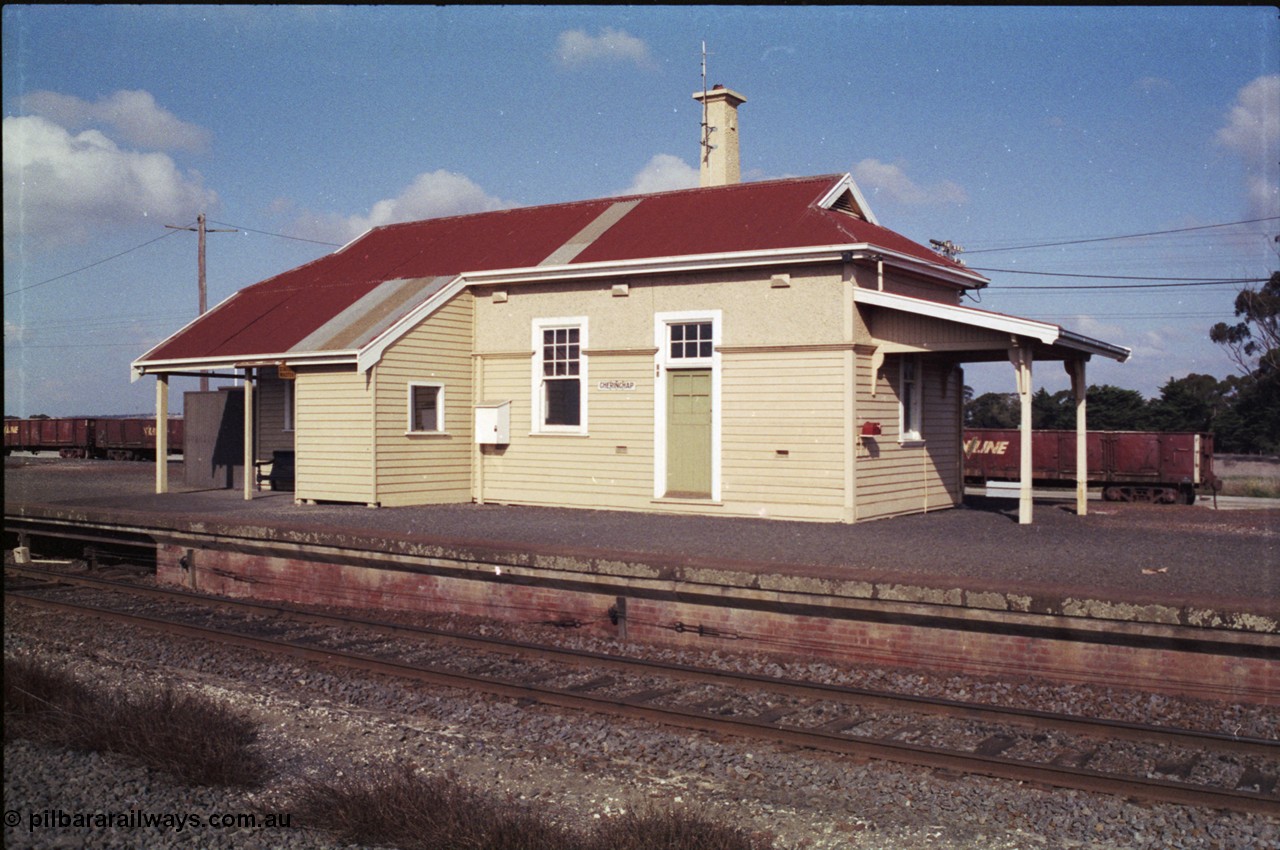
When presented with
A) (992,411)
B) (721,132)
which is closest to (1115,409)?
(992,411)

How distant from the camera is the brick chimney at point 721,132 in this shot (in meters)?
21.0

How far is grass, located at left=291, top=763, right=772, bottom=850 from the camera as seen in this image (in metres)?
5.02

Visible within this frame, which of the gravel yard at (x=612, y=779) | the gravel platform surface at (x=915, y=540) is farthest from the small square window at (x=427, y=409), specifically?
the gravel yard at (x=612, y=779)

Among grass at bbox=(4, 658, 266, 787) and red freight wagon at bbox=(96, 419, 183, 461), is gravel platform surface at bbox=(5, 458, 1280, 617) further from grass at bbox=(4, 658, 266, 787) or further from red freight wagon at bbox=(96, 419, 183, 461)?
red freight wagon at bbox=(96, 419, 183, 461)

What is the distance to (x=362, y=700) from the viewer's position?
27.8 feet

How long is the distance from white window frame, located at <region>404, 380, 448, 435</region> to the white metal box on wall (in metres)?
0.60

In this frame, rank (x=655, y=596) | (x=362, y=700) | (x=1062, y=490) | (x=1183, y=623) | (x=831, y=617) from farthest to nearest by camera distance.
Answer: (x=1062, y=490)
(x=655, y=596)
(x=831, y=617)
(x=362, y=700)
(x=1183, y=623)

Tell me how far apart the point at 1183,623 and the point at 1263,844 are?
101 inches

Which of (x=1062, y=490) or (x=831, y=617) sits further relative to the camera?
(x=1062, y=490)

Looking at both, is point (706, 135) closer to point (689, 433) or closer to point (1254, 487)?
point (689, 433)

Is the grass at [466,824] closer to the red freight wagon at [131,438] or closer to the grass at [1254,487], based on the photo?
the grass at [1254,487]

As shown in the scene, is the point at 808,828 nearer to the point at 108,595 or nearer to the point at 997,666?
the point at 997,666

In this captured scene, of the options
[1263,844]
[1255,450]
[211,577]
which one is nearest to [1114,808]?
[1263,844]

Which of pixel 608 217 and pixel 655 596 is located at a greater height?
pixel 608 217
